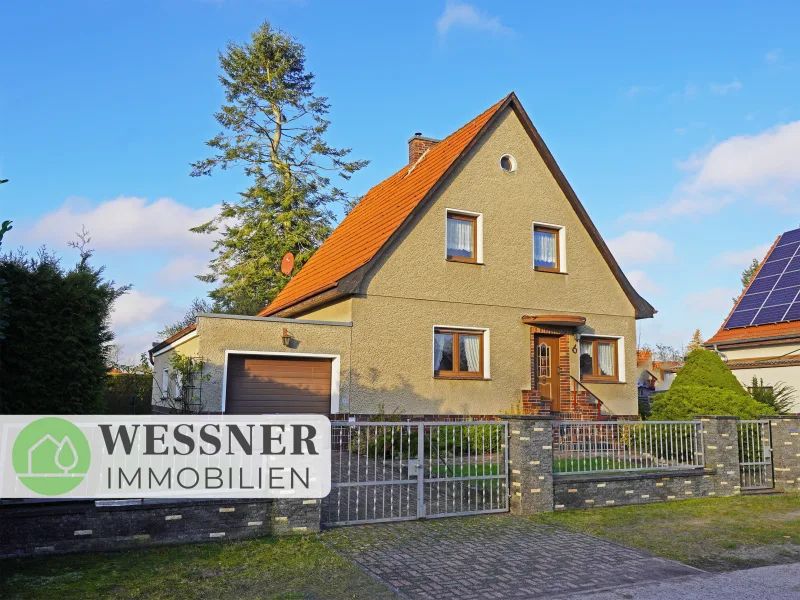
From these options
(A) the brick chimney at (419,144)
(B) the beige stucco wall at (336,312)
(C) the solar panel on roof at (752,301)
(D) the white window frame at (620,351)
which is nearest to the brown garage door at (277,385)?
(B) the beige stucco wall at (336,312)

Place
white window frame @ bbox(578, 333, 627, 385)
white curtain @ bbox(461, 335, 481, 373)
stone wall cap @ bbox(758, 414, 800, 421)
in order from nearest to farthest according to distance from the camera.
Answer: stone wall cap @ bbox(758, 414, 800, 421) → white curtain @ bbox(461, 335, 481, 373) → white window frame @ bbox(578, 333, 627, 385)

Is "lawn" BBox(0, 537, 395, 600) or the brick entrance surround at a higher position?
the brick entrance surround

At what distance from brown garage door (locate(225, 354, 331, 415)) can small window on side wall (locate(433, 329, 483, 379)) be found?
8.77ft

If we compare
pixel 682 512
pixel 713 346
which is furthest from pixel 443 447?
pixel 713 346

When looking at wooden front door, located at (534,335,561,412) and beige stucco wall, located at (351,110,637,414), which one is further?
wooden front door, located at (534,335,561,412)

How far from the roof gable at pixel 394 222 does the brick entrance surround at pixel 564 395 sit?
9.50 feet

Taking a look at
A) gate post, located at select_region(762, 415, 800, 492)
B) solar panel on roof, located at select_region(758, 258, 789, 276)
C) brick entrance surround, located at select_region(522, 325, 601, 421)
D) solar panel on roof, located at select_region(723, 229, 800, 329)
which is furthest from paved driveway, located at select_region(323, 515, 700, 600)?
solar panel on roof, located at select_region(758, 258, 789, 276)

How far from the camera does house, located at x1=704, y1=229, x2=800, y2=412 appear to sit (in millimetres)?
18469

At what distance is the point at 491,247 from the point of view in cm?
1633

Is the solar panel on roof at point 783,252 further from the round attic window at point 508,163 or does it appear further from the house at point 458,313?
the round attic window at point 508,163

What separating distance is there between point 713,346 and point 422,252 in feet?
35.9

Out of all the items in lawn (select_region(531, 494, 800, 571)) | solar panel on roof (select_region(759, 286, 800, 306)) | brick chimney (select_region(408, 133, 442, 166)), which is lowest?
lawn (select_region(531, 494, 800, 571))

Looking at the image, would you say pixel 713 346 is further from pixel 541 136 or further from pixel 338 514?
pixel 338 514

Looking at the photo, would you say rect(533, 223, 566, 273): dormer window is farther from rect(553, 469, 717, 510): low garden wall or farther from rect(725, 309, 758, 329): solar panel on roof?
rect(553, 469, 717, 510): low garden wall
